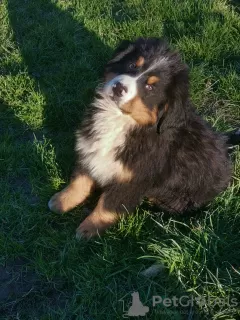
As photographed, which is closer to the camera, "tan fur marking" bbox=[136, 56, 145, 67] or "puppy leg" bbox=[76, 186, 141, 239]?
"tan fur marking" bbox=[136, 56, 145, 67]

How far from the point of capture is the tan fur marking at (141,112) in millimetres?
2616

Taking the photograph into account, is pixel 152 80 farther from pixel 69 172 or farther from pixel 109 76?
pixel 69 172

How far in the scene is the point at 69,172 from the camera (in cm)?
345

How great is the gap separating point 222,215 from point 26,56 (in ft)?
8.62

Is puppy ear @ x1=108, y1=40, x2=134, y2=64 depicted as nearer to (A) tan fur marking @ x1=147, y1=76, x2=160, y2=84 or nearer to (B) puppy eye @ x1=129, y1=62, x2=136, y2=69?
(B) puppy eye @ x1=129, y1=62, x2=136, y2=69

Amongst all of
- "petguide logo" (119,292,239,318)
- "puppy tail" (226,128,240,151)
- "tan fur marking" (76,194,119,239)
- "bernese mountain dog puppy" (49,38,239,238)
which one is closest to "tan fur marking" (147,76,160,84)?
"bernese mountain dog puppy" (49,38,239,238)

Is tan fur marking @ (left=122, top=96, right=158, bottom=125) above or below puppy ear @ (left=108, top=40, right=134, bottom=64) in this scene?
below

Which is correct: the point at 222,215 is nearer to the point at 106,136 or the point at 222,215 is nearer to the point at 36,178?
the point at 106,136

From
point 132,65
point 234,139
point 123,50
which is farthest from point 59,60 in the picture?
point 234,139

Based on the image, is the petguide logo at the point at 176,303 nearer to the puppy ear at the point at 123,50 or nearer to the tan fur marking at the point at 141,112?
the tan fur marking at the point at 141,112

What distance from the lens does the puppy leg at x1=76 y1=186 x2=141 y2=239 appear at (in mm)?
2875

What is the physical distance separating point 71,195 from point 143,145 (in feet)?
2.51

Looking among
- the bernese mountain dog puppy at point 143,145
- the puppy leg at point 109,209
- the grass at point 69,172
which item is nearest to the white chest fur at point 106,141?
the bernese mountain dog puppy at point 143,145

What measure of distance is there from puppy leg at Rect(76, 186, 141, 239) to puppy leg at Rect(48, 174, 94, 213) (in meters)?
0.21
